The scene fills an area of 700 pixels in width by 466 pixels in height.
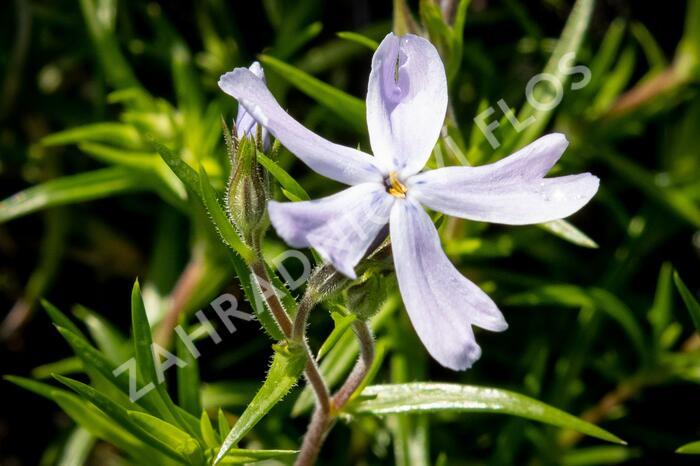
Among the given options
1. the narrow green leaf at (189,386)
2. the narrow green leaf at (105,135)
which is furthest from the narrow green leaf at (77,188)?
the narrow green leaf at (189,386)

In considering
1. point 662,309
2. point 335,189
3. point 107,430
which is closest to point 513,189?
point 107,430

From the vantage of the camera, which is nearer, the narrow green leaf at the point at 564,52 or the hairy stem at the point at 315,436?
the hairy stem at the point at 315,436

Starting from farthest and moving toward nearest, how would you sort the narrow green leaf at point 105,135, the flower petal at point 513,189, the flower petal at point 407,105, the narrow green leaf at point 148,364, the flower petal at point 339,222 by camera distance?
the narrow green leaf at point 105,135 < the narrow green leaf at point 148,364 < the flower petal at point 407,105 < the flower petal at point 513,189 < the flower petal at point 339,222

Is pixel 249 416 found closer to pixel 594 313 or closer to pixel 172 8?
pixel 594 313

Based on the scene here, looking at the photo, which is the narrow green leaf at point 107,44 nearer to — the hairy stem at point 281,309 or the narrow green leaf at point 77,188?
the narrow green leaf at point 77,188

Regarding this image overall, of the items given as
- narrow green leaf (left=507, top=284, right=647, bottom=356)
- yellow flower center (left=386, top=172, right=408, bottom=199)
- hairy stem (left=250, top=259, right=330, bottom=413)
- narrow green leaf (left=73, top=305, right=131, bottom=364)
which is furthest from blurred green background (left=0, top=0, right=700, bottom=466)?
yellow flower center (left=386, top=172, right=408, bottom=199)

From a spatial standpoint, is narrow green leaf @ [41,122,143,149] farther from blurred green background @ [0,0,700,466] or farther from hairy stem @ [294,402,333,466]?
hairy stem @ [294,402,333,466]

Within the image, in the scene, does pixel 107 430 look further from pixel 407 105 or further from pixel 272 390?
pixel 407 105
